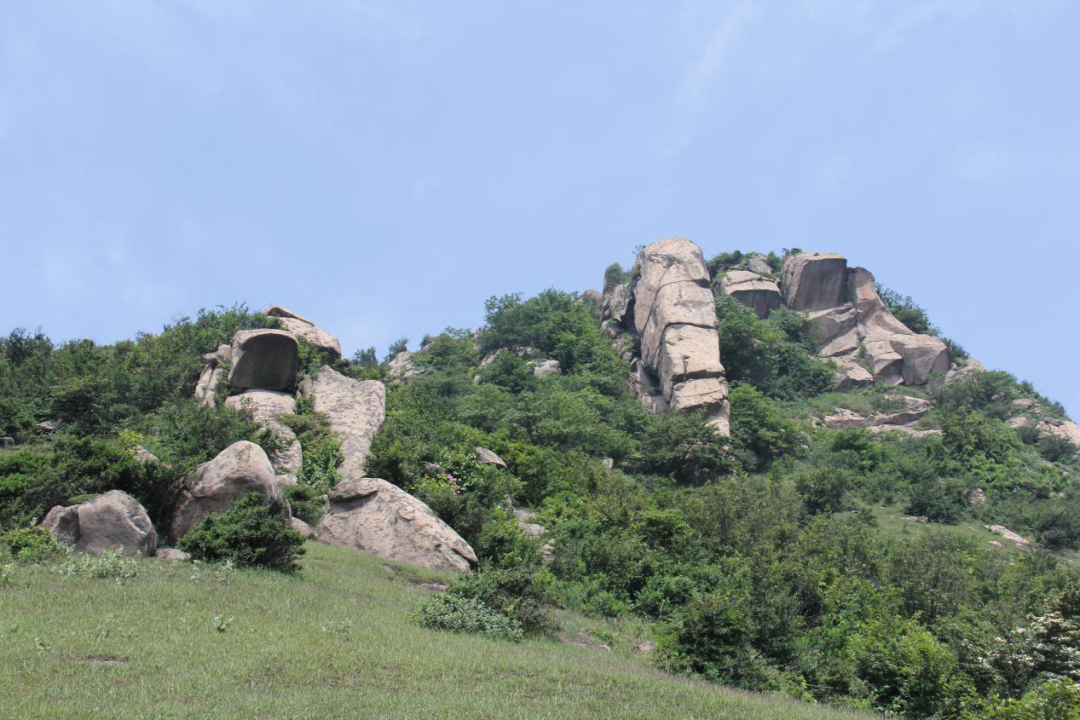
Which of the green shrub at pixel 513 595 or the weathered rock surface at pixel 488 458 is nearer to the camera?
the green shrub at pixel 513 595

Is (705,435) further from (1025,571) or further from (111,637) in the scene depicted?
(111,637)

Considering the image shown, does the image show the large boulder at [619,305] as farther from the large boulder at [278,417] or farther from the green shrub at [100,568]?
the green shrub at [100,568]

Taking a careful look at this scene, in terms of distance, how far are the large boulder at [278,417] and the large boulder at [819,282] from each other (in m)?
41.8

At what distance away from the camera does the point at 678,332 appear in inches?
1961

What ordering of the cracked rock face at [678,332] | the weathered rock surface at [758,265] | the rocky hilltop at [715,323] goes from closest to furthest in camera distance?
the cracked rock face at [678,332]
the rocky hilltop at [715,323]
the weathered rock surface at [758,265]

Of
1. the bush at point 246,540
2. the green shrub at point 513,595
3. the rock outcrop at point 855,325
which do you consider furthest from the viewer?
the rock outcrop at point 855,325

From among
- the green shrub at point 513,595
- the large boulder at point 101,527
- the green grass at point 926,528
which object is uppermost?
the green grass at point 926,528

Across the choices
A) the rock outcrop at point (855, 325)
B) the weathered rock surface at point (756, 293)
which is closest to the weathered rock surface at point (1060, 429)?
the rock outcrop at point (855, 325)

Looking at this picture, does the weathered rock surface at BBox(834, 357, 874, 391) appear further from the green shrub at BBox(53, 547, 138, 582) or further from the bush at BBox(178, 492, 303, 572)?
the green shrub at BBox(53, 547, 138, 582)

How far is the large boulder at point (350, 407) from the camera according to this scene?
29562 millimetres

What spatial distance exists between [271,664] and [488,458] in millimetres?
19829

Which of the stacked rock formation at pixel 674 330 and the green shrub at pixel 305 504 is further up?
the stacked rock formation at pixel 674 330

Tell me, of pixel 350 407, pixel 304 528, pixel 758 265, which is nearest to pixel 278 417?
pixel 350 407

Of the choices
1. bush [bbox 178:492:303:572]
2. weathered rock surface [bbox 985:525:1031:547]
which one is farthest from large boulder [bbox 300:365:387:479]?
weathered rock surface [bbox 985:525:1031:547]
